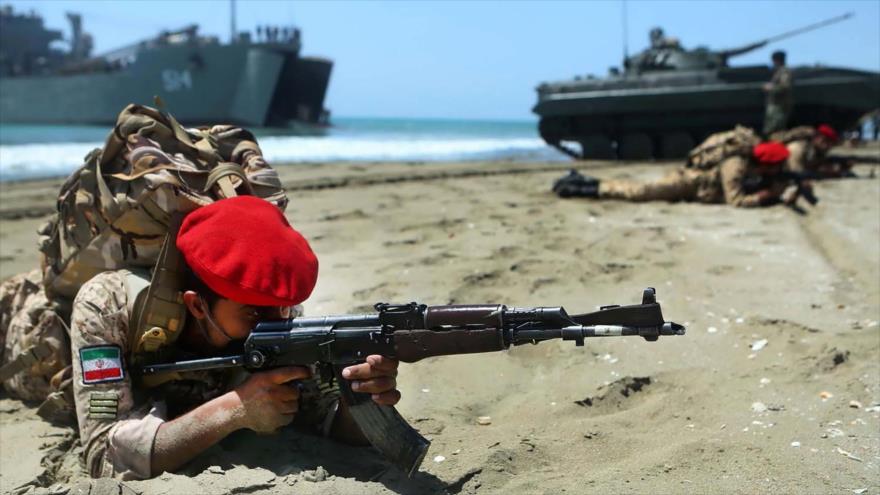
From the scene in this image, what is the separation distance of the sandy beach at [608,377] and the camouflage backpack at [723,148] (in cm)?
166

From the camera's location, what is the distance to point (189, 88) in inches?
1355

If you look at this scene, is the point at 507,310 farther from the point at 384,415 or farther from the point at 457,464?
the point at 457,464

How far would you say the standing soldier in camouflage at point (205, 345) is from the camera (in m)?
2.18

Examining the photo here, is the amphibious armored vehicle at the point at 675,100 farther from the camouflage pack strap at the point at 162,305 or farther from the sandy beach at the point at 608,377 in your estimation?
the camouflage pack strap at the point at 162,305

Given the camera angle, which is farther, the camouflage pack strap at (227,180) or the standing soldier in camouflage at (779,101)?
the standing soldier in camouflage at (779,101)

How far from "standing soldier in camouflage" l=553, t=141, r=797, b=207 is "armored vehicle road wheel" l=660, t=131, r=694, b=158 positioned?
7707 mm

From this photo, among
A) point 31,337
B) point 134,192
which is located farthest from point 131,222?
point 31,337

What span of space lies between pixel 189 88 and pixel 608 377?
33630 millimetres

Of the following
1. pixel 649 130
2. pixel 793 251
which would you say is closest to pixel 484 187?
pixel 793 251

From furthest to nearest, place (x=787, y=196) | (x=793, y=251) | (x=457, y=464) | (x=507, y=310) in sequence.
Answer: (x=787, y=196) < (x=793, y=251) < (x=457, y=464) < (x=507, y=310)

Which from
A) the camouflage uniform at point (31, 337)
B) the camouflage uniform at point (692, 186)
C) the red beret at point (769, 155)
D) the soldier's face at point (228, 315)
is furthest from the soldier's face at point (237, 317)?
the red beret at point (769, 155)

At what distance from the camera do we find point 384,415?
2.38 meters

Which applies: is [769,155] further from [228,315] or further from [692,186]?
[228,315]

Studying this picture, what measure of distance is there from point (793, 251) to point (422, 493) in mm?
4458
